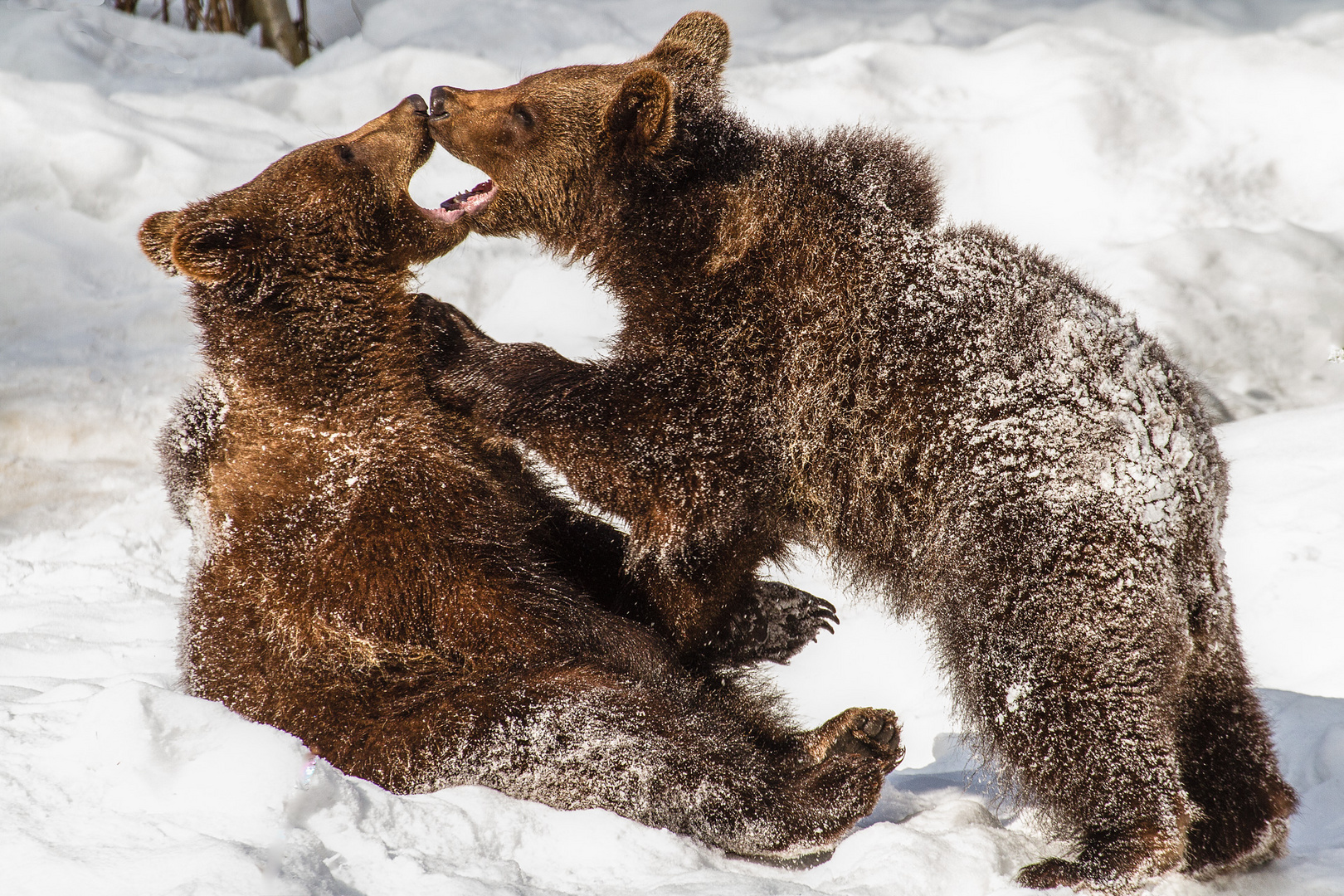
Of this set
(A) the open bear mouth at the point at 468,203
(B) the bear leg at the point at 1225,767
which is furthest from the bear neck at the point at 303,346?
(B) the bear leg at the point at 1225,767

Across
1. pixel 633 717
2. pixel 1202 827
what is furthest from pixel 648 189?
pixel 1202 827

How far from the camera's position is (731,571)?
3.78m

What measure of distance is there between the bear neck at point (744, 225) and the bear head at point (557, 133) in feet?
0.29

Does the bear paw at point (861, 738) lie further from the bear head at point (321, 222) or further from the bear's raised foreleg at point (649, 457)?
the bear head at point (321, 222)

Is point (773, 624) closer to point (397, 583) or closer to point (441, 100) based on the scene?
point (397, 583)

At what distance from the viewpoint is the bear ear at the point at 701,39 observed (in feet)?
14.7

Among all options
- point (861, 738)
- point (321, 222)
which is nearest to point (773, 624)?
point (861, 738)

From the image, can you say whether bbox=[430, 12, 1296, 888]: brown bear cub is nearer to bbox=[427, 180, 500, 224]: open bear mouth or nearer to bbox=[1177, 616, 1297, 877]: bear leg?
bbox=[1177, 616, 1297, 877]: bear leg

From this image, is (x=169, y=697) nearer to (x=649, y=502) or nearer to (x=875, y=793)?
(x=649, y=502)

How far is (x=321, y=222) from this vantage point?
3.99 meters

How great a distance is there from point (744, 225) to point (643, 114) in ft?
1.89

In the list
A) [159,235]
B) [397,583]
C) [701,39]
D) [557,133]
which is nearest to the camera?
[397,583]

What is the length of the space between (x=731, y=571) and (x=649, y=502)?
41 centimetres

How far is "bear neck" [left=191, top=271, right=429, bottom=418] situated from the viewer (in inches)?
149
